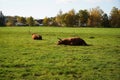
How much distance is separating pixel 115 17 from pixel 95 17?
10255 millimetres

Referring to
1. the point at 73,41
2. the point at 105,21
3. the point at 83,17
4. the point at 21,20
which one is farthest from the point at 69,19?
the point at 73,41

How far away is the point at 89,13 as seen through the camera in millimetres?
122062

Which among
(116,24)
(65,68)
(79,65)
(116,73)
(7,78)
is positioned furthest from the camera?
(116,24)

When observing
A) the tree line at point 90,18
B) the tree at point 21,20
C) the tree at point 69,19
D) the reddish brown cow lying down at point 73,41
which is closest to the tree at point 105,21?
the tree line at point 90,18

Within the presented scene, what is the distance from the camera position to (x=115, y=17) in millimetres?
116562

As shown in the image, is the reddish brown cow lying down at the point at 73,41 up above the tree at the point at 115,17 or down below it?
below

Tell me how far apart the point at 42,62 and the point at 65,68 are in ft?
5.82

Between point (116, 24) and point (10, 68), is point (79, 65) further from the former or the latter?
point (116, 24)

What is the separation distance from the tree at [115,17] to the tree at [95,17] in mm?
5680

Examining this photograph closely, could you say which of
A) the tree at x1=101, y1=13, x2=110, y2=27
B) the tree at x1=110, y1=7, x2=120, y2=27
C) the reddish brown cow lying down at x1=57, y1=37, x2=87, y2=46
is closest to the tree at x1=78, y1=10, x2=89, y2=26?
the tree at x1=101, y1=13, x2=110, y2=27

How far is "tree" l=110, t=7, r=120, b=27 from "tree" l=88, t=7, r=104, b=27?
224 inches

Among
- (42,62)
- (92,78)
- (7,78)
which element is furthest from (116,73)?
(7,78)

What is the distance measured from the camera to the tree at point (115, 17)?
11388 centimetres

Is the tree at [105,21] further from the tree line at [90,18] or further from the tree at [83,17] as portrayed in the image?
the tree at [83,17]
